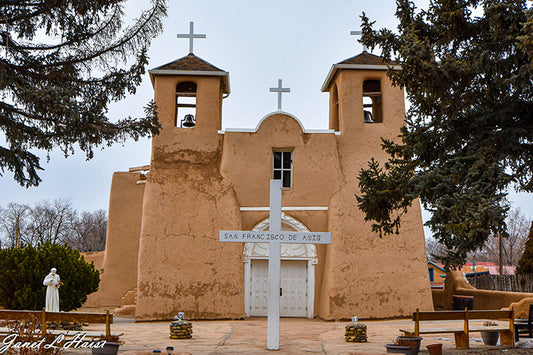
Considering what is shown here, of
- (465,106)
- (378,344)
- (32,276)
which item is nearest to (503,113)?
(465,106)

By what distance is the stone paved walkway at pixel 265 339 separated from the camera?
10.9 meters

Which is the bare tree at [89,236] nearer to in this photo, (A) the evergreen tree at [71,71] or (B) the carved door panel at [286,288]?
(B) the carved door panel at [286,288]

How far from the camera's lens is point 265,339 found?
1305 centimetres

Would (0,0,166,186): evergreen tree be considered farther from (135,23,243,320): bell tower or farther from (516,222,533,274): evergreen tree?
(516,222,533,274): evergreen tree

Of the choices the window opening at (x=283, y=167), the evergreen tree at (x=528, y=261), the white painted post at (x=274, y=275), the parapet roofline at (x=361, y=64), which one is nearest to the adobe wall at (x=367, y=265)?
the window opening at (x=283, y=167)

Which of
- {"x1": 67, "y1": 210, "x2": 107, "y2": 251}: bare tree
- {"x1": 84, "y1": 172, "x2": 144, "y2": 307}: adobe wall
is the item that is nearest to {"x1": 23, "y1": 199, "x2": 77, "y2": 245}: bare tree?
{"x1": 67, "y1": 210, "x2": 107, "y2": 251}: bare tree

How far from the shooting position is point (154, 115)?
10.6m

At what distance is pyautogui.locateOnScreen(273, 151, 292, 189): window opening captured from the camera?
20.1 meters

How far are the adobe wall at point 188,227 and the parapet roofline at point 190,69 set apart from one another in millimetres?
398

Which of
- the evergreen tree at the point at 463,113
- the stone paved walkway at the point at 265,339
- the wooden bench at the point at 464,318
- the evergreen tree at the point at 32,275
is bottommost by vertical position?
the stone paved walkway at the point at 265,339

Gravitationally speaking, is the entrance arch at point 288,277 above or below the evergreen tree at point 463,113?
below

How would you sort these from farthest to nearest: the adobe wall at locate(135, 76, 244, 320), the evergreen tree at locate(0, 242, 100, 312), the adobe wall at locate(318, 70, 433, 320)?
the adobe wall at locate(135, 76, 244, 320)
the adobe wall at locate(318, 70, 433, 320)
the evergreen tree at locate(0, 242, 100, 312)

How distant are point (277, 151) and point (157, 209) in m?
4.73

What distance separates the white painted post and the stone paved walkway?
322 mm
